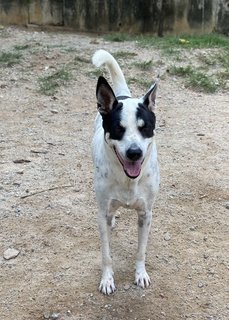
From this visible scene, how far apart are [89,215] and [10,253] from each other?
707mm

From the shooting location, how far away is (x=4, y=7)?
911 cm

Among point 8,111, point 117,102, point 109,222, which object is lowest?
point 8,111

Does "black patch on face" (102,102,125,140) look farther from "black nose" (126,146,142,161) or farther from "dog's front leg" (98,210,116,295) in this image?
"dog's front leg" (98,210,116,295)

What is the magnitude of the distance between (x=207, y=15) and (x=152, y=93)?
6187 mm

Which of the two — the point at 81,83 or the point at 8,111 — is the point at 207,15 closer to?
the point at 81,83

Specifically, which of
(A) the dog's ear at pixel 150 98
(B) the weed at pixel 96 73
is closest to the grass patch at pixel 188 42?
(B) the weed at pixel 96 73

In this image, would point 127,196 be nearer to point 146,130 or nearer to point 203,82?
point 146,130

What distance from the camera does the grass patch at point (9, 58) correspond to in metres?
7.36

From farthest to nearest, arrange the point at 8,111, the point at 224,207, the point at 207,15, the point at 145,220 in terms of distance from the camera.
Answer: the point at 207,15 < the point at 8,111 < the point at 224,207 < the point at 145,220

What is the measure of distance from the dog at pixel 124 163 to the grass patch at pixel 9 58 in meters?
4.01

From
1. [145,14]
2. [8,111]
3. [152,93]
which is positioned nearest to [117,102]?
[152,93]

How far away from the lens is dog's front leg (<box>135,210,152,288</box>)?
3.45 meters

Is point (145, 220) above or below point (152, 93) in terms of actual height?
below

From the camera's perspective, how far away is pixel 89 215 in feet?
13.8
